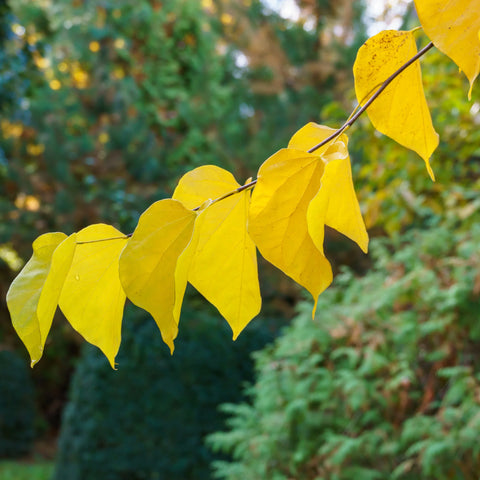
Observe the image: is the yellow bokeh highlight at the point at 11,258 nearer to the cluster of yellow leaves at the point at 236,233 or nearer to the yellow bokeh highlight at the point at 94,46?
the yellow bokeh highlight at the point at 94,46

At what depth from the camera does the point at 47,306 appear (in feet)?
1.43

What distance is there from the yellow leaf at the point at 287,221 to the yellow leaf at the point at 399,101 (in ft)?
0.26

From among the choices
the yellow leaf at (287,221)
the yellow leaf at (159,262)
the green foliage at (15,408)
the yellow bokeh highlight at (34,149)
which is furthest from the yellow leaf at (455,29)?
the yellow bokeh highlight at (34,149)

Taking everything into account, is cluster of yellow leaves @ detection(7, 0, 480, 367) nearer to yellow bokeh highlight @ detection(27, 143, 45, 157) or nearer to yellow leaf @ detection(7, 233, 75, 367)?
yellow leaf @ detection(7, 233, 75, 367)

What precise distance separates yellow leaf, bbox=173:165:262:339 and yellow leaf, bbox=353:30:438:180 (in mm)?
132

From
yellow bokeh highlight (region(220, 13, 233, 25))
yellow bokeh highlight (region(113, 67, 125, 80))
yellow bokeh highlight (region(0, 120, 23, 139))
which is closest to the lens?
yellow bokeh highlight (region(0, 120, 23, 139))

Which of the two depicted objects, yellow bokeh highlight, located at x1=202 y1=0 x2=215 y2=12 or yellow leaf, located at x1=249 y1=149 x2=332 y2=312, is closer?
yellow leaf, located at x1=249 y1=149 x2=332 y2=312

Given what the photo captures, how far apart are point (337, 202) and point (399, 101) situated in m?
0.11

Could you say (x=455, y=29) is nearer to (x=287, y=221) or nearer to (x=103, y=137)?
(x=287, y=221)

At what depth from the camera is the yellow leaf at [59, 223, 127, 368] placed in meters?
0.47

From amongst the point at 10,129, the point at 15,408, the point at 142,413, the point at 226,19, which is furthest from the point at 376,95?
the point at 226,19

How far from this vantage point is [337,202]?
43cm

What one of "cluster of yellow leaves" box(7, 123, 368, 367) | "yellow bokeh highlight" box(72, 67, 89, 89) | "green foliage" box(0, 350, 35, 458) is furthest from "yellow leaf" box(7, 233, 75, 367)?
"yellow bokeh highlight" box(72, 67, 89, 89)

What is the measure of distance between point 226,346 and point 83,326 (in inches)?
190
